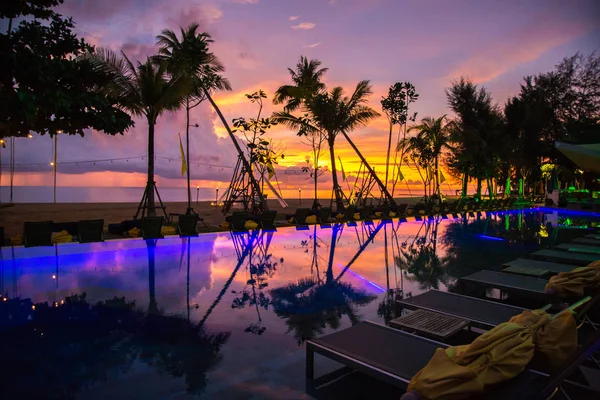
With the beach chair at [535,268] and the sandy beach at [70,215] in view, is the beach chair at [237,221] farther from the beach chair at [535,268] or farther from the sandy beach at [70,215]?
the beach chair at [535,268]

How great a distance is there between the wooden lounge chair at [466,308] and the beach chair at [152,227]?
9247 mm

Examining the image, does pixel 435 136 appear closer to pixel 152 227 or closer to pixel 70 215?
pixel 152 227

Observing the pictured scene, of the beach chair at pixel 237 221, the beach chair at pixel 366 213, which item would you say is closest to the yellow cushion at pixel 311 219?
the beach chair at pixel 366 213

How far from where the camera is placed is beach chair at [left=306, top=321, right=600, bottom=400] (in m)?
2.46

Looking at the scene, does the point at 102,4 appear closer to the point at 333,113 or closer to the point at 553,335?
the point at 333,113

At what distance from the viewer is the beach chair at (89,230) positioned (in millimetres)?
11000

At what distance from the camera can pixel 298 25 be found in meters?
18.2

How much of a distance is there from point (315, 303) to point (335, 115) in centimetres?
1584

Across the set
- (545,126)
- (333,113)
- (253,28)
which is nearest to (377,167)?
(333,113)

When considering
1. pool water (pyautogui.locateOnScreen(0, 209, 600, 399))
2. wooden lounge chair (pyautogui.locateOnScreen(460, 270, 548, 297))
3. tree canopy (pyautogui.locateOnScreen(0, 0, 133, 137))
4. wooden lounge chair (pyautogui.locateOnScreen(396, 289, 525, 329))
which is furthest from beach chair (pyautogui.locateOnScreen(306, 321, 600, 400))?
tree canopy (pyautogui.locateOnScreen(0, 0, 133, 137))

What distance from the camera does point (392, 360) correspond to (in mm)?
3158

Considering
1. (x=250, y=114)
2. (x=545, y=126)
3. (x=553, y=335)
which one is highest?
(x=545, y=126)

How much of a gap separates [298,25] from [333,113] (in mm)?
4507

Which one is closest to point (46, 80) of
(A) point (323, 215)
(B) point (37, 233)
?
(B) point (37, 233)
